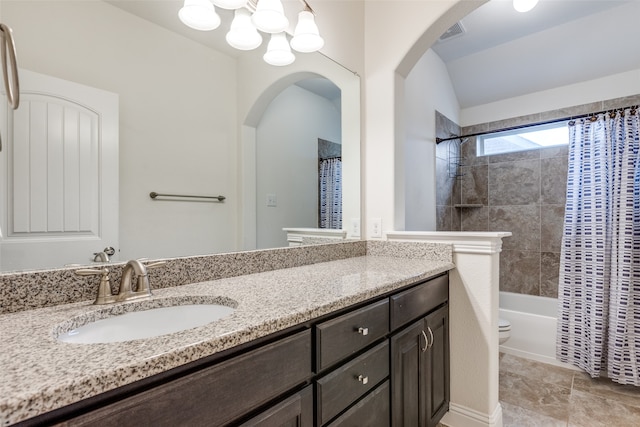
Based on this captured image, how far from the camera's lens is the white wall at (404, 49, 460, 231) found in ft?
8.21

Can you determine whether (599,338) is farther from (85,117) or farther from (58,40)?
(58,40)

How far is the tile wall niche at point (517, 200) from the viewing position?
2.92 m

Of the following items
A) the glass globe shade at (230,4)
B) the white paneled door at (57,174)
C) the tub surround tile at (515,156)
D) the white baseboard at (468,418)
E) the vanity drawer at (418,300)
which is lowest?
the white baseboard at (468,418)

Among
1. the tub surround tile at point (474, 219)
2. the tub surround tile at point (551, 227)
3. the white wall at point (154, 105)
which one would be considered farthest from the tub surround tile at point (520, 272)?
the white wall at point (154, 105)

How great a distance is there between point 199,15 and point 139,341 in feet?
3.83

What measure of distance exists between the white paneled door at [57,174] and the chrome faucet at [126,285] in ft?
0.37

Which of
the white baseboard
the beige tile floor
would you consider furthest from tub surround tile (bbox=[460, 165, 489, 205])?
the white baseboard

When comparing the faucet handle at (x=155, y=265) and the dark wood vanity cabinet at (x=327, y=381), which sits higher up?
the faucet handle at (x=155, y=265)

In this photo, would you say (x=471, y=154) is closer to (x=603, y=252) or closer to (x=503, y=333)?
(x=603, y=252)

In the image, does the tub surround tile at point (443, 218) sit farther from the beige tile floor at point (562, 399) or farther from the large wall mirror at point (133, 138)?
the large wall mirror at point (133, 138)

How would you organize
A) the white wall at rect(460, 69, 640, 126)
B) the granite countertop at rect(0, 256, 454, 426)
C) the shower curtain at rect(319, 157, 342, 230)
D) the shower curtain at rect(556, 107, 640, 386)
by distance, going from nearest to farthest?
the granite countertop at rect(0, 256, 454, 426)
the shower curtain at rect(319, 157, 342, 230)
the shower curtain at rect(556, 107, 640, 386)
the white wall at rect(460, 69, 640, 126)

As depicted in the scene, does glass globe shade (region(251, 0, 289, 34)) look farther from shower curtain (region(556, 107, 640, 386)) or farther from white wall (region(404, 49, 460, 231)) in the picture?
shower curtain (region(556, 107, 640, 386))

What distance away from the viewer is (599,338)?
213 cm

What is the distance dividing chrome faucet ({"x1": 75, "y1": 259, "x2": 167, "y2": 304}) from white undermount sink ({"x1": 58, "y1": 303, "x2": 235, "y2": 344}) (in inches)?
2.4
